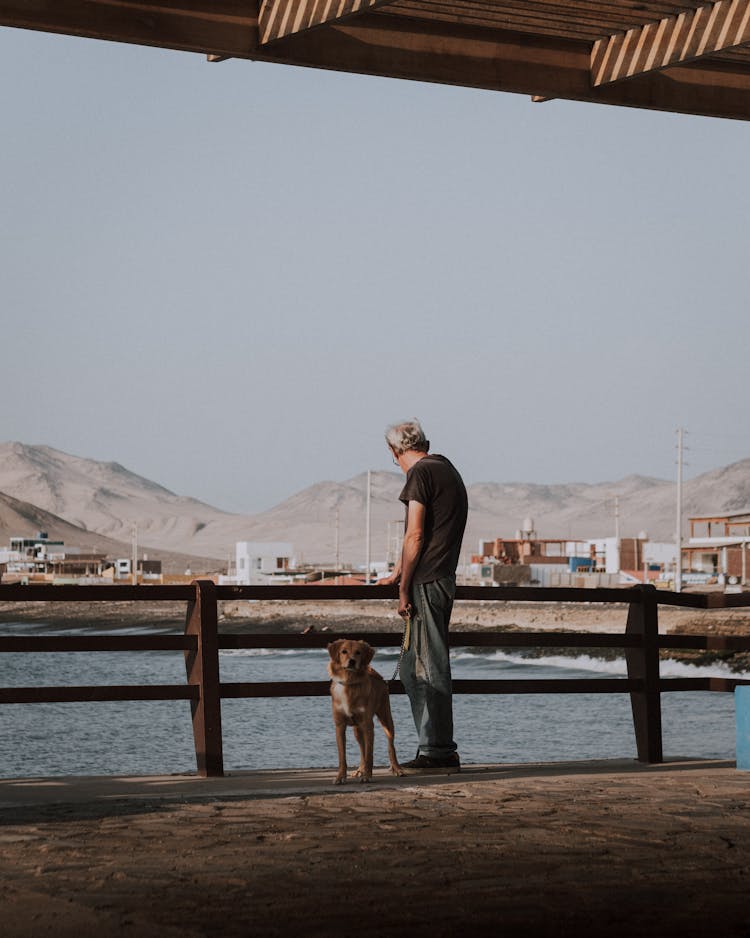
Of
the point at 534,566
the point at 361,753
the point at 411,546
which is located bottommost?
the point at 534,566

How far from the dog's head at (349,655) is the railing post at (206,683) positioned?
991 mm

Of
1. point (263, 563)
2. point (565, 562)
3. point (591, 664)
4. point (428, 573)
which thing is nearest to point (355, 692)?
point (428, 573)

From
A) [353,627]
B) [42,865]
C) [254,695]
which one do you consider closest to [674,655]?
[353,627]

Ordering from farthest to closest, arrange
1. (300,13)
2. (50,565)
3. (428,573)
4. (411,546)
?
(50,565), (428,573), (411,546), (300,13)

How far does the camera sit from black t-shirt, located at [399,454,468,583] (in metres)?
8.40

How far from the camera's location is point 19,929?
4766 millimetres

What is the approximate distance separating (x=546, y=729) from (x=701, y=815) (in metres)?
24.1

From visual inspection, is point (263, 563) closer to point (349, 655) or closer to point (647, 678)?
point (647, 678)

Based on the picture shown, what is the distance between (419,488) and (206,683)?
1.73 metres

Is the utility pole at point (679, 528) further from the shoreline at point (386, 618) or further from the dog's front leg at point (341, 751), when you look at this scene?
the dog's front leg at point (341, 751)

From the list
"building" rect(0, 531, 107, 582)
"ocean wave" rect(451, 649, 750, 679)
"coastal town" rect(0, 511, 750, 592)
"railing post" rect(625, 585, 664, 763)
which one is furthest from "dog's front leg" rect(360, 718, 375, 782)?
"building" rect(0, 531, 107, 582)

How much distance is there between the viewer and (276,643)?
9203 millimetres

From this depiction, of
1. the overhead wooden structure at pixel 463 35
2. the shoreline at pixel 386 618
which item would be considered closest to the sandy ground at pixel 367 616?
the shoreline at pixel 386 618

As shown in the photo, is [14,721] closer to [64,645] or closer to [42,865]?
[64,645]
